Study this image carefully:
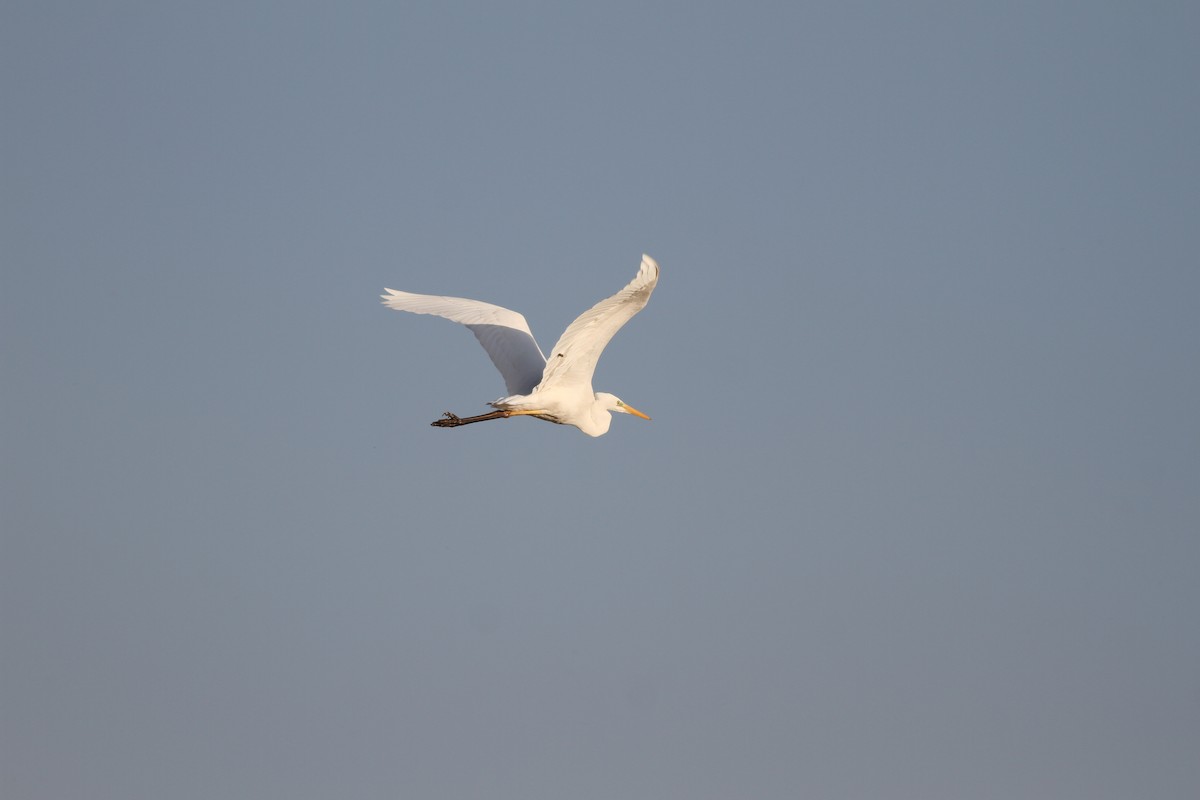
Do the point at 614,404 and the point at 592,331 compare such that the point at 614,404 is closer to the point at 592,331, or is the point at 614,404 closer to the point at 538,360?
the point at 538,360

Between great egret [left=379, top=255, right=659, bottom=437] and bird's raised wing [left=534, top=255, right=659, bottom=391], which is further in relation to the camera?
great egret [left=379, top=255, right=659, bottom=437]

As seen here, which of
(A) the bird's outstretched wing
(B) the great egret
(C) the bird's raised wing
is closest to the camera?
(C) the bird's raised wing

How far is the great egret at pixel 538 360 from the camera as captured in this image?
1936 cm

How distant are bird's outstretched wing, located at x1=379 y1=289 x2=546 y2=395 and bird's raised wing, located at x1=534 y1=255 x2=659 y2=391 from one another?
133 centimetres

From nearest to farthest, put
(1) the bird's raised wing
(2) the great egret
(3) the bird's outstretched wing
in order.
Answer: (1) the bird's raised wing
(2) the great egret
(3) the bird's outstretched wing

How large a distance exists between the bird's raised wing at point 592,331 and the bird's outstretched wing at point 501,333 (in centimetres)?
133

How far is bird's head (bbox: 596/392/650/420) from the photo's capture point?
22688 millimetres

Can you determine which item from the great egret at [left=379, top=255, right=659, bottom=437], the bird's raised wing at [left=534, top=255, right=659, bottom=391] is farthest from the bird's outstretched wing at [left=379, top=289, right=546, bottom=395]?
the bird's raised wing at [left=534, top=255, right=659, bottom=391]

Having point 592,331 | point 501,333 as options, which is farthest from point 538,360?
point 592,331

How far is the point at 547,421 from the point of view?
22219mm

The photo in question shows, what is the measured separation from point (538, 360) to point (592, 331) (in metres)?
3.60

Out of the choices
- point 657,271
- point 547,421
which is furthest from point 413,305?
point 657,271

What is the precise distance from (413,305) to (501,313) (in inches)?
56.3

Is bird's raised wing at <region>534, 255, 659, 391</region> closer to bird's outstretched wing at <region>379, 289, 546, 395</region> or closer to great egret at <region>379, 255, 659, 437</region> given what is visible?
great egret at <region>379, 255, 659, 437</region>
